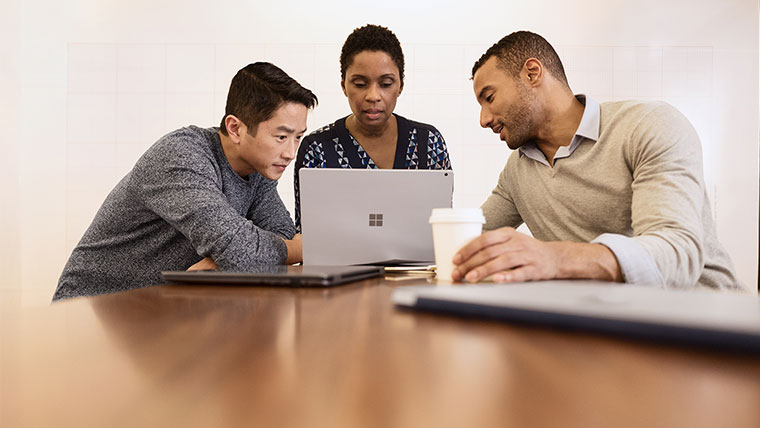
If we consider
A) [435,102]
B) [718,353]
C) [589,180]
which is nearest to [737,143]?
[435,102]

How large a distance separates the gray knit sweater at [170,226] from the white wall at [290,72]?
1.64 m

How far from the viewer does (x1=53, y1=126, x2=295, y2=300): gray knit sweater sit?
1.29m

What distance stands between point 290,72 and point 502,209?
1957 mm

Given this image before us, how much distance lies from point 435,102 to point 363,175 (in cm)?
215

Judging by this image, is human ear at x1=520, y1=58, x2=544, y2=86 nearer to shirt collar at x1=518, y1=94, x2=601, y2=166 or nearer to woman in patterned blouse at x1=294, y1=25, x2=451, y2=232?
shirt collar at x1=518, y1=94, x2=601, y2=166

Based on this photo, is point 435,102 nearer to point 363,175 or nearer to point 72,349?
point 363,175

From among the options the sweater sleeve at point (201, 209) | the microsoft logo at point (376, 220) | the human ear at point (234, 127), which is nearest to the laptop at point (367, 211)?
the microsoft logo at point (376, 220)

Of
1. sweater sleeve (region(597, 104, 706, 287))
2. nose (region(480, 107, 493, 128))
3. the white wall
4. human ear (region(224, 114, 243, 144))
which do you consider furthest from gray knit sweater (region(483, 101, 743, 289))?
the white wall

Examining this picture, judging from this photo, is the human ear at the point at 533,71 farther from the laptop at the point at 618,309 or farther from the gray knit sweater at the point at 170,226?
the laptop at the point at 618,309

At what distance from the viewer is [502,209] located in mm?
1669

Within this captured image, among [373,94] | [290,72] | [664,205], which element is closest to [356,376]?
[664,205]

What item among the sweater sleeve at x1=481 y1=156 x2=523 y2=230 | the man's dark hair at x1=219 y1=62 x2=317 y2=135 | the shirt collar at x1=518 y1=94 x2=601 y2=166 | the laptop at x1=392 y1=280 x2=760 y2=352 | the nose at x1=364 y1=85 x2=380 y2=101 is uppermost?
the nose at x1=364 y1=85 x2=380 y2=101

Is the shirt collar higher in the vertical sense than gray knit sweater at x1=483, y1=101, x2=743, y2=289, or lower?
higher

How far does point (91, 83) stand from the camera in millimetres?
3207
